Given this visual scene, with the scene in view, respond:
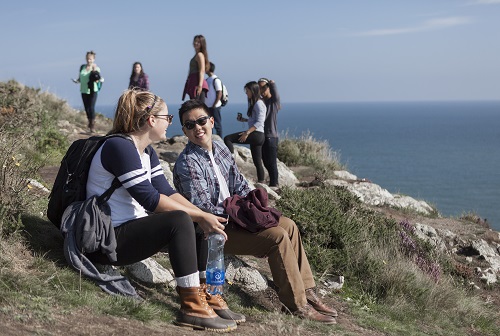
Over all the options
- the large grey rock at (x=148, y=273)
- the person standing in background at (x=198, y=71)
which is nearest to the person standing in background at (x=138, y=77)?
the person standing in background at (x=198, y=71)

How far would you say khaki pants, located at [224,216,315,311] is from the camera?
5.93 meters

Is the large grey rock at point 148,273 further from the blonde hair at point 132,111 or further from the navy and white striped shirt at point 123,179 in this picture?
the blonde hair at point 132,111

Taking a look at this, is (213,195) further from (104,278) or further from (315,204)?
(315,204)

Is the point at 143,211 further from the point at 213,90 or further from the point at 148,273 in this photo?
the point at 213,90

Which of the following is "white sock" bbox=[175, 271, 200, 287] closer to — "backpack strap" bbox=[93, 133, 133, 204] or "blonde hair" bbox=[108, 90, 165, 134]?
"backpack strap" bbox=[93, 133, 133, 204]

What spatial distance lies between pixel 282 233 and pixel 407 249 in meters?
4.44

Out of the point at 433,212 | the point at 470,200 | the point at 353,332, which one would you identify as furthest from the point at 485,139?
the point at 353,332

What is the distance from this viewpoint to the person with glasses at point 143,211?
5.14 metres

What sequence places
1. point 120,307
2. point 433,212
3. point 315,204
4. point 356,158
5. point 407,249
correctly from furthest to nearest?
1. point 356,158
2. point 433,212
3. point 407,249
4. point 315,204
5. point 120,307

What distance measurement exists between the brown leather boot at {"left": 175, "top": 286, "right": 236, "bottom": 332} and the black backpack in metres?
0.94

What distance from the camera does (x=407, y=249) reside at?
32.5 feet

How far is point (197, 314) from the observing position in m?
5.17

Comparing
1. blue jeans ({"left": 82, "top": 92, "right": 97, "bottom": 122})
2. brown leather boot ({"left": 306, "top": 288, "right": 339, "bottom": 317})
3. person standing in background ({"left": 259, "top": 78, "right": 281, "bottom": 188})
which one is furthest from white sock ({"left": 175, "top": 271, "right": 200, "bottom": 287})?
blue jeans ({"left": 82, "top": 92, "right": 97, "bottom": 122})

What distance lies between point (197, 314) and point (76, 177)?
4.39 feet
